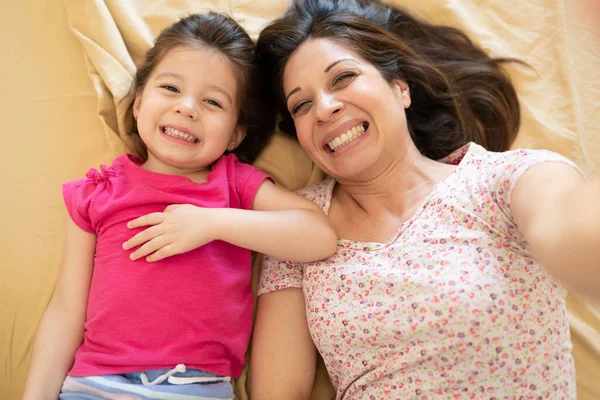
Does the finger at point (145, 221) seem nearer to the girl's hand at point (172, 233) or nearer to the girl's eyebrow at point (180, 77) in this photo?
the girl's hand at point (172, 233)

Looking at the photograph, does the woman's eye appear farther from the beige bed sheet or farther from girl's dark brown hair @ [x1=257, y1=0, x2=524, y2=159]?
the beige bed sheet

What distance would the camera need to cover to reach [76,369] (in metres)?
1.21

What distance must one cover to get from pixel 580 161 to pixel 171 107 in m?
1.07

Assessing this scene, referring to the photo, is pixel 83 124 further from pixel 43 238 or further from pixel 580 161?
pixel 580 161

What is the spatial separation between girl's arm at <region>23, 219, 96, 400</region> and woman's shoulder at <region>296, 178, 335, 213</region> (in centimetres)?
53

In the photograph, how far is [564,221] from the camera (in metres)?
0.86

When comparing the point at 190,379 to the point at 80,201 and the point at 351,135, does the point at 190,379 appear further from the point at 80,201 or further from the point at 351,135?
the point at 351,135

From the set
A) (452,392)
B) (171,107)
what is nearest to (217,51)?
(171,107)

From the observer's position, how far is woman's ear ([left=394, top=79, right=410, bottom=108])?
1367 mm

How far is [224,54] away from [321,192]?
1.38ft

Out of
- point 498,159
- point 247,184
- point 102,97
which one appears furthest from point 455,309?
point 102,97

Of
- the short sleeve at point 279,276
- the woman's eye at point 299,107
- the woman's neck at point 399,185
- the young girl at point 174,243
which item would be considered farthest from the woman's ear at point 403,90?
the short sleeve at point 279,276

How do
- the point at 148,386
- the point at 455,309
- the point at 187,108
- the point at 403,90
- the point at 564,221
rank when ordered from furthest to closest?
the point at 403,90, the point at 187,108, the point at 148,386, the point at 455,309, the point at 564,221

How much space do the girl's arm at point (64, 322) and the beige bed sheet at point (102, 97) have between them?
108 millimetres
